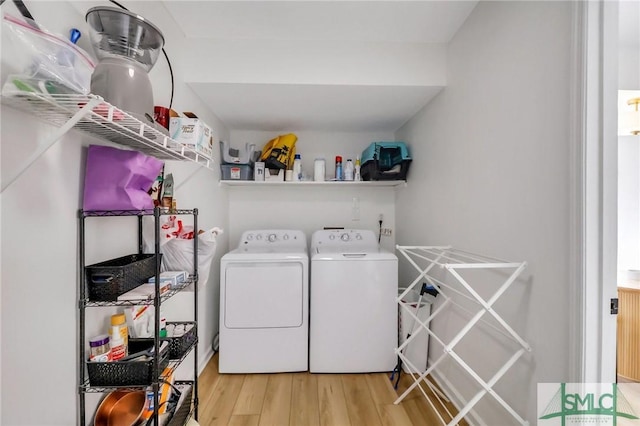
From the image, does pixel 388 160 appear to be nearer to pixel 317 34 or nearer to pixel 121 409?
pixel 317 34

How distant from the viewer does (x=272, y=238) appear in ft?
8.33

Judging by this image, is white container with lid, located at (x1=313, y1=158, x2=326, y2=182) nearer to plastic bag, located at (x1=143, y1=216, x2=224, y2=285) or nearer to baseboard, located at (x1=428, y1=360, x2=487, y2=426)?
plastic bag, located at (x1=143, y1=216, x2=224, y2=285)

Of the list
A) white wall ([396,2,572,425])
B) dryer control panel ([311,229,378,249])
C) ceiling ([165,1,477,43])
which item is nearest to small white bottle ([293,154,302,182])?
dryer control panel ([311,229,378,249])

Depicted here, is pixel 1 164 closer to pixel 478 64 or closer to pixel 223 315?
pixel 223 315

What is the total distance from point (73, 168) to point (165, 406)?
1.10 m

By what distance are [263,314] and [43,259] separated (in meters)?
1.42

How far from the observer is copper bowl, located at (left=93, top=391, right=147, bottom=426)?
108 centimetres

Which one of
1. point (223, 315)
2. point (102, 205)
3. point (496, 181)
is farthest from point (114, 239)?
point (496, 181)

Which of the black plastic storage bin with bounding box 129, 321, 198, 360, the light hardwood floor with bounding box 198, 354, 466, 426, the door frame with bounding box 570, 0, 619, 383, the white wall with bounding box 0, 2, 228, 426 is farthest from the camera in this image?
the light hardwood floor with bounding box 198, 354, 466, 426

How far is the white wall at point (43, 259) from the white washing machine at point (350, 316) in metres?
1.32

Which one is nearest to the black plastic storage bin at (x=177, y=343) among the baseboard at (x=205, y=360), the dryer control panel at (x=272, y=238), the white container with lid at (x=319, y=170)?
the baseboard at (x=205, y=360)

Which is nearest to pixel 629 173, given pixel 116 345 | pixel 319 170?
pixel 319 170

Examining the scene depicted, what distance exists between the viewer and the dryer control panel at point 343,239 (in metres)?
2.55

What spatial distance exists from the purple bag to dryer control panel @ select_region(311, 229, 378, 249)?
1704 mm
